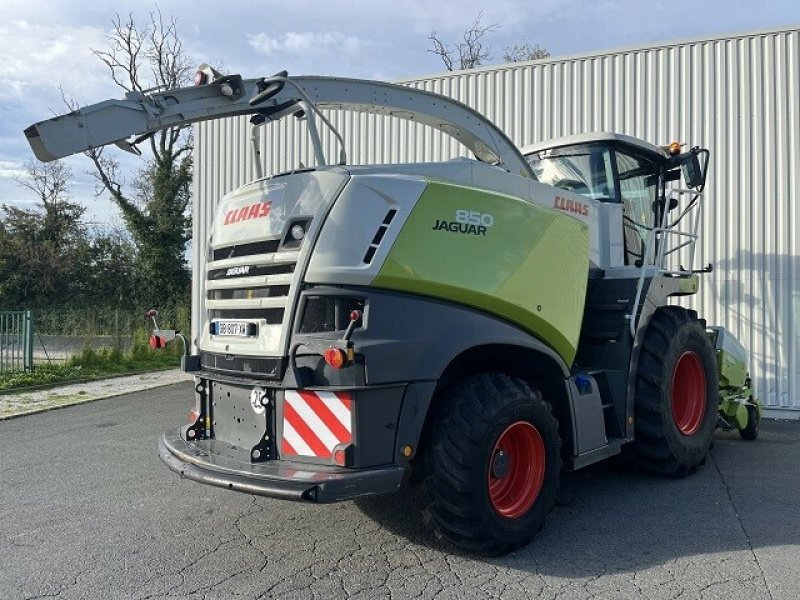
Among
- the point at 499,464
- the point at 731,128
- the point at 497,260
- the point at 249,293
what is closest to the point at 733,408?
the point at 499,464

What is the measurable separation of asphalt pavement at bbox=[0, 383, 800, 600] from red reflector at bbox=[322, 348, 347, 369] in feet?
4.12

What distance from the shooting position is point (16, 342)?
14.6 metres

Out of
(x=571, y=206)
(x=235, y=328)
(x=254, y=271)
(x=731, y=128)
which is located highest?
(x=731, y=128)

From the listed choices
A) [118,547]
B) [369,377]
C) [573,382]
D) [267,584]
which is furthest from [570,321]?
[118,547]

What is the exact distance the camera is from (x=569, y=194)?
5684 mm

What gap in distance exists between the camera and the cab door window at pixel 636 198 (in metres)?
6.62

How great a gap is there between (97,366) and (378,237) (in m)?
13.3

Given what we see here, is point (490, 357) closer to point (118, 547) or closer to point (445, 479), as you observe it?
point (445, 479)

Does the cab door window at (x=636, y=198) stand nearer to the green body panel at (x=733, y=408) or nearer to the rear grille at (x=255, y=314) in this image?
the green body panel at (x=733, y=408)

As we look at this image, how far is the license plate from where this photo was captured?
4684 millimetres

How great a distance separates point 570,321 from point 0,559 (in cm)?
416

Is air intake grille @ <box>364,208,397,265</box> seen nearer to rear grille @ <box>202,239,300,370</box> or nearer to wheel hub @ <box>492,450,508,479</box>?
rear grille @ <box>202,239,300,370</box>

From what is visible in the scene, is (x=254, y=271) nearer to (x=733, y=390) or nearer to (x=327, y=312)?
(x=327, y=312)

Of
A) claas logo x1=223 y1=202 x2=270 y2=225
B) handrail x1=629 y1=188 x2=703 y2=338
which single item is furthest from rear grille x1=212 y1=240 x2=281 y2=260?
handrail x1=629 y1=188 x2=703 y2=338
